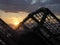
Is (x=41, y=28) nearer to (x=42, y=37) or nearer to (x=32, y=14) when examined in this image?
(x=42, y=37)

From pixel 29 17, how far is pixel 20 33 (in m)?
2.86

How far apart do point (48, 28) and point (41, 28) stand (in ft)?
5.05

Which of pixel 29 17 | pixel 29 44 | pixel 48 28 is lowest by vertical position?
pixel 29 44

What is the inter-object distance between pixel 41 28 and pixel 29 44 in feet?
7.94

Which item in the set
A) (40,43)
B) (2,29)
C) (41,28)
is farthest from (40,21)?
(2,29)

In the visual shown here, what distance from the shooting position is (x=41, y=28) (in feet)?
75.1

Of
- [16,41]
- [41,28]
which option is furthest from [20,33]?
[41,28]

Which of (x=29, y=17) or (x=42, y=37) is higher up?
(x=29, y=17)

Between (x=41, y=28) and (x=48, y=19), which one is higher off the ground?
(x=48, y=19)

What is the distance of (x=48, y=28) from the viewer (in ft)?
79.2

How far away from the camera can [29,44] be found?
23453 mm

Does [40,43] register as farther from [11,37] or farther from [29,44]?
[11,37]

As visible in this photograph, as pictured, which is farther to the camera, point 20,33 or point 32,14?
point 32,14

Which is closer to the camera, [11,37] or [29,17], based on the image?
[11,37]
